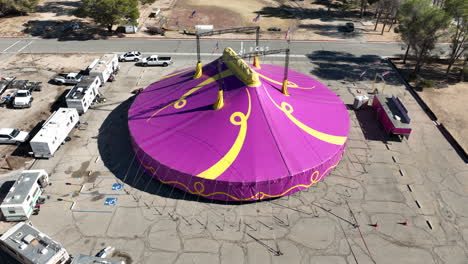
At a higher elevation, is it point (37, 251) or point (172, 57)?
point (172, 57)

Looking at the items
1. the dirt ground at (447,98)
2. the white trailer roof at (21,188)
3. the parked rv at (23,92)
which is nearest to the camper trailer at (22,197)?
the white trailer roof at (21,188)

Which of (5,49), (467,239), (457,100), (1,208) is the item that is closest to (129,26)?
(5,49)

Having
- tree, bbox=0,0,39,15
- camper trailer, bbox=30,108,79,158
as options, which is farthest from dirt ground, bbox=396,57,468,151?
tree, bbox=0,0,39,15

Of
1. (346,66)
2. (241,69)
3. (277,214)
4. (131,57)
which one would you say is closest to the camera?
(277,214)

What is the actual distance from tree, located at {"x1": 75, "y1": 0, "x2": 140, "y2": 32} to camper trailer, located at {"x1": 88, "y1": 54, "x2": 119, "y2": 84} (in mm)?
12874

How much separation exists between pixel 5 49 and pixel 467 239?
62217mm

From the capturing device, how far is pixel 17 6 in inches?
2334

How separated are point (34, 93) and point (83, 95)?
30.0 feet

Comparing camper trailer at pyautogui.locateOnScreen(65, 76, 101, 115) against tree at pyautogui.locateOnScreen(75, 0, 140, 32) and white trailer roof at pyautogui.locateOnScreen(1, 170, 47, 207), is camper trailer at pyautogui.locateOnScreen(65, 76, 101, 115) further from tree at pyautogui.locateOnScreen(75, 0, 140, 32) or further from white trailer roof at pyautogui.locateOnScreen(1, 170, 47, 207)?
tree at pyautogui.locateOnScreen(75, 0, 140, 32)

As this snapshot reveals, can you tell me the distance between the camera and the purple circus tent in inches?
948

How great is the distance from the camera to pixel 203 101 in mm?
28375

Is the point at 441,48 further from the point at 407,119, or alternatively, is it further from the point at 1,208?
the point at 1,208

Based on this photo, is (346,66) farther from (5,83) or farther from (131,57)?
(5,83)

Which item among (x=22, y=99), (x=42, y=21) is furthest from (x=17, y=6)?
(x=22, y=99)
